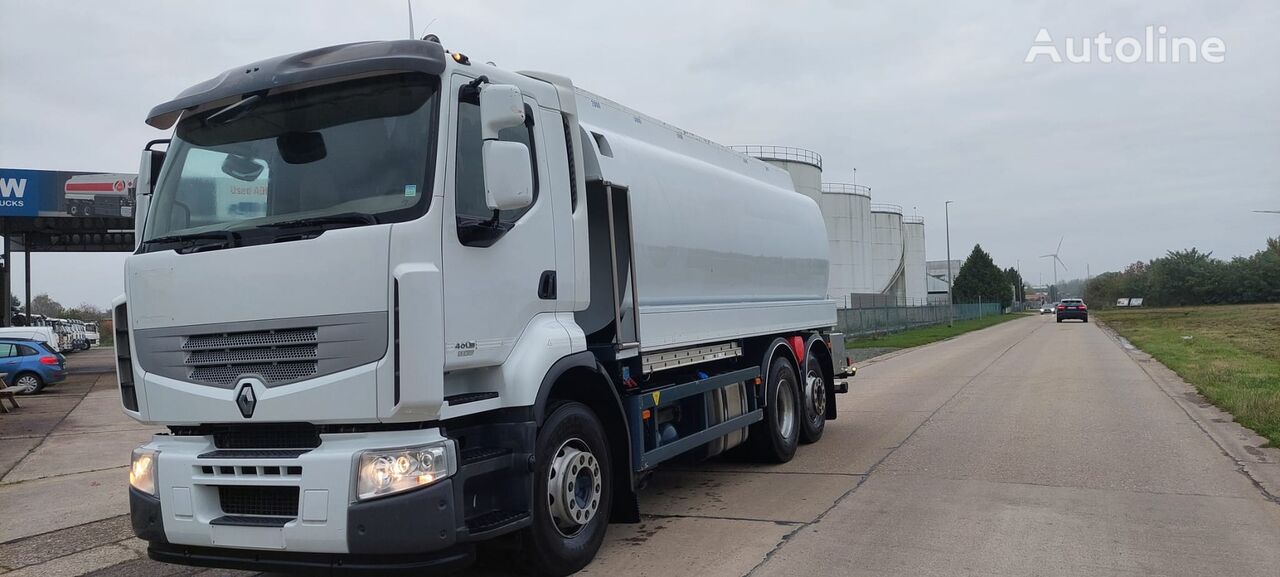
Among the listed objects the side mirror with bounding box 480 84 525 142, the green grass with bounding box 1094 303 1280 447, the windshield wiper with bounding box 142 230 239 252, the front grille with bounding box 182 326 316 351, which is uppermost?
the side mirror with bounding box 480 84 525 142

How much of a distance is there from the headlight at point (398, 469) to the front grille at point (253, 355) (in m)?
0.56

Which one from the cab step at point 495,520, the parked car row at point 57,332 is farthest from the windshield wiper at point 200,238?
the parked car row at point 57,332

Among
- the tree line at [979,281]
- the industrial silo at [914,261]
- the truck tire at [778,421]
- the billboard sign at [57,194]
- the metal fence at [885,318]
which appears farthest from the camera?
the tree line at [979,281]

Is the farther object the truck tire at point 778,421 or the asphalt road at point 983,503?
the truck tire at point 778,421


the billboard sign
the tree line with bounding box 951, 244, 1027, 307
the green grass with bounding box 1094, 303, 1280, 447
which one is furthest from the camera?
the tree line with bounding box 951, 244, 1027, 307

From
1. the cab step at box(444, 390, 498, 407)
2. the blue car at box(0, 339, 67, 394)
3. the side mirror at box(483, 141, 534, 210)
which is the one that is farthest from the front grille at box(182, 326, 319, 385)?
the blue car at box(0, 339, 67, 394)

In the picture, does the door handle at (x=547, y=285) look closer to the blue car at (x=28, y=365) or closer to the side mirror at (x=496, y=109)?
the side mirror at (x=496, y=109)

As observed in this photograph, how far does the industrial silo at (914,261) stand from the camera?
8681 centimetres

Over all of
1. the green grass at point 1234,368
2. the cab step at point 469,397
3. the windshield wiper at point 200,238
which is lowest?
the green grass at point 1234,368

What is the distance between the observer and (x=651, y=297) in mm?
6699

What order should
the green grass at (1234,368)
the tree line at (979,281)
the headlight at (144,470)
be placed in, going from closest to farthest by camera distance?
the headlight at (144,470) → the green grass at (1234,368) → the tree line at (979,281)

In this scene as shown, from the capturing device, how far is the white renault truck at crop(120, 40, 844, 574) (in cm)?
442

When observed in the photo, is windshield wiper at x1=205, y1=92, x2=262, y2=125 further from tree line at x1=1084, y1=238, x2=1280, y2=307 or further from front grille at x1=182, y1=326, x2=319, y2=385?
tree line at x1=1084, y1=238, x2=1280, y2=307

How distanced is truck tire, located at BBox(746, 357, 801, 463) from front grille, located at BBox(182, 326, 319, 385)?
5.25 meters
